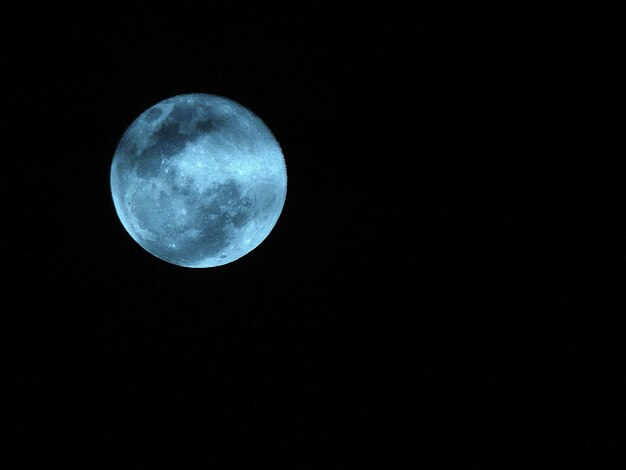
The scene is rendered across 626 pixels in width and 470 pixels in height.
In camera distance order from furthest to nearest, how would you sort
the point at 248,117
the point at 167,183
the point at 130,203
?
the point at 248,117
the point at 130,203
the point at 167,183

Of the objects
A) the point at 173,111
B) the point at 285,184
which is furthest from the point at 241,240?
the point at 173,111

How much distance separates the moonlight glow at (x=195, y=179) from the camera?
10.1ft

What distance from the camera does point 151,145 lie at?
3.13 m

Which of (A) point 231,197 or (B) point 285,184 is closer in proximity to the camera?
(A) point 231,197

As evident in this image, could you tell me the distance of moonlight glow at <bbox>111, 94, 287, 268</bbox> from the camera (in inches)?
121

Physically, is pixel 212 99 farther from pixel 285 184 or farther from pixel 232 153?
pixel 285 184

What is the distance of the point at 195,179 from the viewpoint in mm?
3045

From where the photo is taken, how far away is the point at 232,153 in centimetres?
Answer: 314

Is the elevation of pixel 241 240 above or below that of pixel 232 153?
below

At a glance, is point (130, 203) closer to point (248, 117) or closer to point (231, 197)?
point (231, 197)

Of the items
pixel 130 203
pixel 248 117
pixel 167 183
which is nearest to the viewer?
pixel 167 183

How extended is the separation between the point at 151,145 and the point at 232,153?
0.59 metres

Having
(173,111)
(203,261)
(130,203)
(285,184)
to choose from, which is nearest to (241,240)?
(203,261)

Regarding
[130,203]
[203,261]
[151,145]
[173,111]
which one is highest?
[173,111]
